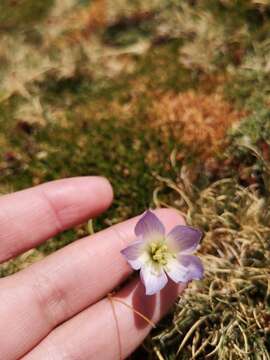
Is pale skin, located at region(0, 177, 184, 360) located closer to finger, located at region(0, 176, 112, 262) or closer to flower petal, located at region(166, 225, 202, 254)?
finger, located at region(0, 176, 112, 262)

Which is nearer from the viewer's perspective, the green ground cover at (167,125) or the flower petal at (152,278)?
the flower petal at (152,278)

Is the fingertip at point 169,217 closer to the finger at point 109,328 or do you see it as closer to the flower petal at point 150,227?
the flower petal at point 150,227

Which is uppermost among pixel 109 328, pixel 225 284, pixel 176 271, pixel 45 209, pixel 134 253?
pixel 45 209

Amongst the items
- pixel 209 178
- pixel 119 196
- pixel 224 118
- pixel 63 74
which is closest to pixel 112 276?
pixel 119 196

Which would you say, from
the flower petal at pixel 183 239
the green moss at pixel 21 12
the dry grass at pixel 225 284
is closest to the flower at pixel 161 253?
the flower petal at pixel 183 239

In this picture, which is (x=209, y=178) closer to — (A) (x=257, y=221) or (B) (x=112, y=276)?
(A) (x=257, y=221)

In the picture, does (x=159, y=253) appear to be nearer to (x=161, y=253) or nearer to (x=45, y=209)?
(x=161, y=253)

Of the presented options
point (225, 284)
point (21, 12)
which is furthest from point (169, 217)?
point (21, 12)
